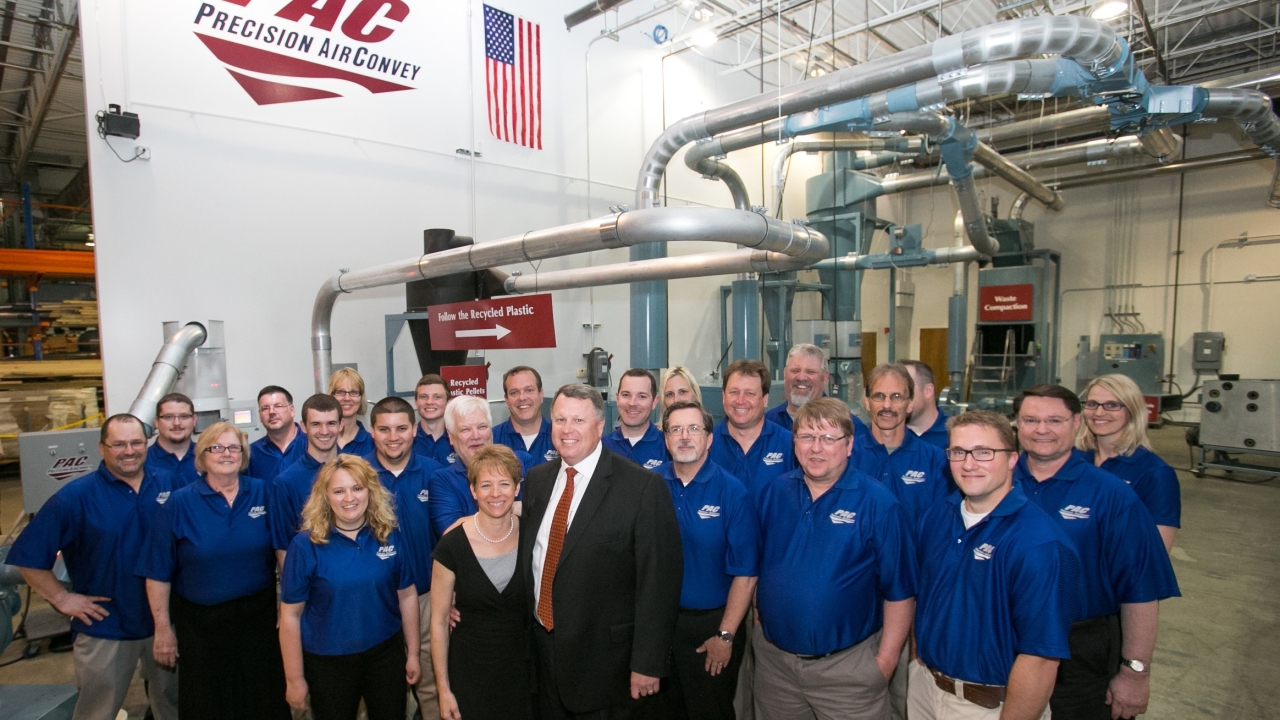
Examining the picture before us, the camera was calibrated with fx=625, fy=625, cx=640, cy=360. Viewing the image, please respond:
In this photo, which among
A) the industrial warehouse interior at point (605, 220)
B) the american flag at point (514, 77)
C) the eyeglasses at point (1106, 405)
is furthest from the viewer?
the american flag at point (514, 77)

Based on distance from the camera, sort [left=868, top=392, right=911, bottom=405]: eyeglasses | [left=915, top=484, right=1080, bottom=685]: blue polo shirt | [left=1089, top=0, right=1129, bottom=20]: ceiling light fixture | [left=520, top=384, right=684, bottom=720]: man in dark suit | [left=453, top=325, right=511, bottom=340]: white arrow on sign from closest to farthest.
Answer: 1. [left=915, top=484, right=1080, bottom=685]: blue polo shirt
2. [left=520, top=384, right=684, bottom=720]: man in dark suit
3. [left=868, top=392, right=911, bottom=405]: eyeglasses
4. [left=453, top=325, right=511, bottom=340]: white arrow on sign
5. [left=1089, top=0, right=1129, bottom=20]: ceiling light fixture

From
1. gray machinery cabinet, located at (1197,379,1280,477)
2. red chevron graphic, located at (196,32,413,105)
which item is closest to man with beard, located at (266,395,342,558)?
red chevron graphic, located at (196,32,413,105)

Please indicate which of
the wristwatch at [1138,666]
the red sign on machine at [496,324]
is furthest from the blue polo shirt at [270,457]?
the wristwatch at [1138,666]

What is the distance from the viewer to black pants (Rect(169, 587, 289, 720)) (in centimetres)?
257

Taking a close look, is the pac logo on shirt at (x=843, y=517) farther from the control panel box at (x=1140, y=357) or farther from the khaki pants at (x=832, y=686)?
the control panel box at (x=1140, y=357)

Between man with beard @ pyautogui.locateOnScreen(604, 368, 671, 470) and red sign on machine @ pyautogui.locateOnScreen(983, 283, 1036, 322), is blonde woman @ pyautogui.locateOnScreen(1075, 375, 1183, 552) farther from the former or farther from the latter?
red sign on machine @ pyautogui.locateOnScreen(983, 283, 1036, 322)

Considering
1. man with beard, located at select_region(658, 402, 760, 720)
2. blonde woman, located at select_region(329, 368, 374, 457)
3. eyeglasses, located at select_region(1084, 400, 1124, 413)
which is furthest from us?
blonde woman, located at select_region(329, 368, 374, 457)

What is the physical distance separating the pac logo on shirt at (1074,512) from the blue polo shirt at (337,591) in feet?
7.84

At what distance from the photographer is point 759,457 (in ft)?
9.64

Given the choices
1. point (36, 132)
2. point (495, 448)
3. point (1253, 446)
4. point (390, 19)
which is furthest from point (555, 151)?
point (1253, 446)

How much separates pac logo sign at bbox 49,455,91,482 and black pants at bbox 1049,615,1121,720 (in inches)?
209

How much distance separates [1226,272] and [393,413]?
1358 centimetres

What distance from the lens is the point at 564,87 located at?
8.30 metres

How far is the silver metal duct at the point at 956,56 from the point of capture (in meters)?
4.30
